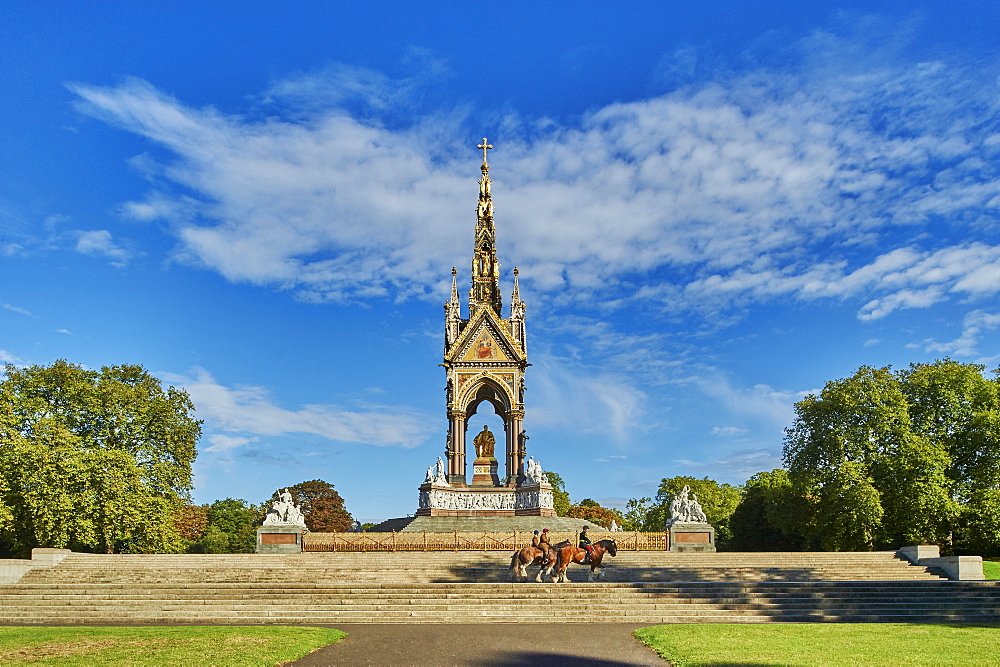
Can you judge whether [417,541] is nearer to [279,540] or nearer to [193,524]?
[279,540]

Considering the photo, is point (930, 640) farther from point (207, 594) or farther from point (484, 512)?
point (484, 512)

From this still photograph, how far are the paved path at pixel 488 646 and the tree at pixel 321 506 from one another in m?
39.7

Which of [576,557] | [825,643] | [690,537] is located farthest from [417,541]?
[825,643]

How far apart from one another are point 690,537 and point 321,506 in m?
34.1

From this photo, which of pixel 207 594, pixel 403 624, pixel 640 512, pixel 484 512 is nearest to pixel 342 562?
pixel 207 594

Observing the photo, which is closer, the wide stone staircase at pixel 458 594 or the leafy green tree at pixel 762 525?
the wide stone staircase at pixel 458 594

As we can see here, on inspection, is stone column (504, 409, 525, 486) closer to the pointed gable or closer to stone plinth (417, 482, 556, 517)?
stone plinth (417, 482, 556, 517)

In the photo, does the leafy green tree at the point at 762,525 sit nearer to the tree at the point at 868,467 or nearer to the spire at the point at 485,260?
the tree at the point at 868,467

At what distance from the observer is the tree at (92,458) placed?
99.5ft

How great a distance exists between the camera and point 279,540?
29531mm

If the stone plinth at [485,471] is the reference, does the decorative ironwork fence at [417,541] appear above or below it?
below

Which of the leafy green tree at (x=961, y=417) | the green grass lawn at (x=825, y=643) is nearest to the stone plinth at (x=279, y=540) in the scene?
the green grass lawn at (x=825, y=643)

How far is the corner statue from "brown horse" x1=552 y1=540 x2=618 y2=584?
20515 mm

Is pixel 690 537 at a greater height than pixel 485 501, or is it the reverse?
pixel 485 501
